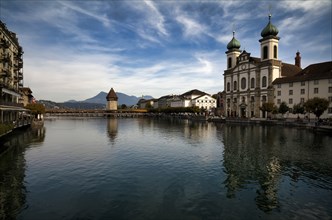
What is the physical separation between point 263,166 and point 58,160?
788 inches

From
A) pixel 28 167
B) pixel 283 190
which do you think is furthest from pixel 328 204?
pixel 28 167

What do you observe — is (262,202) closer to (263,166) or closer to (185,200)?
(185,200)

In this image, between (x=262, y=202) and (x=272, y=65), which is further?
(x=272, y=65)

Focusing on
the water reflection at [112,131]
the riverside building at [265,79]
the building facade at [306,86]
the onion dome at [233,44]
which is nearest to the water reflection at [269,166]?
the water reflection at [112,131]

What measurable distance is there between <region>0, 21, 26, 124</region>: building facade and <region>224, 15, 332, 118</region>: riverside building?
7462 centimetres

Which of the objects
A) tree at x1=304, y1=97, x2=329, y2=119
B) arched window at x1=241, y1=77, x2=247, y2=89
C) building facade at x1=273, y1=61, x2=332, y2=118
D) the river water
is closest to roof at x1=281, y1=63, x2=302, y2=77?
building facade at x1=273, y1=61, x2=332, y2=118

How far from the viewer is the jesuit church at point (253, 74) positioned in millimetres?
89625

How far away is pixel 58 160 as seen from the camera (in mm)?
25562

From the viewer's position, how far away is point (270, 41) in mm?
89812

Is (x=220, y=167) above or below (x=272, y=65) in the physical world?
below

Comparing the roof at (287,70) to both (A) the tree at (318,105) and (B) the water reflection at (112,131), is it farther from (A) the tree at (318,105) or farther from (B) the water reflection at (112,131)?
(B) the water reflection at (112,131)

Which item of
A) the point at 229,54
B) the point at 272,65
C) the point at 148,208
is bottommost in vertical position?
the point at 148,208

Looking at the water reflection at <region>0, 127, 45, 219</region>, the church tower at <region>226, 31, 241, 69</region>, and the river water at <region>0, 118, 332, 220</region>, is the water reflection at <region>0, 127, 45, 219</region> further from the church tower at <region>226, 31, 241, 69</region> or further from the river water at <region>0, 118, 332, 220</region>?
the church tower at <region>226, 31, 241, 69</region>

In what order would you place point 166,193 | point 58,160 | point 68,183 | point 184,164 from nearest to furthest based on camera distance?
point 166,193
point 68,183
point 184,164
point 58,160
